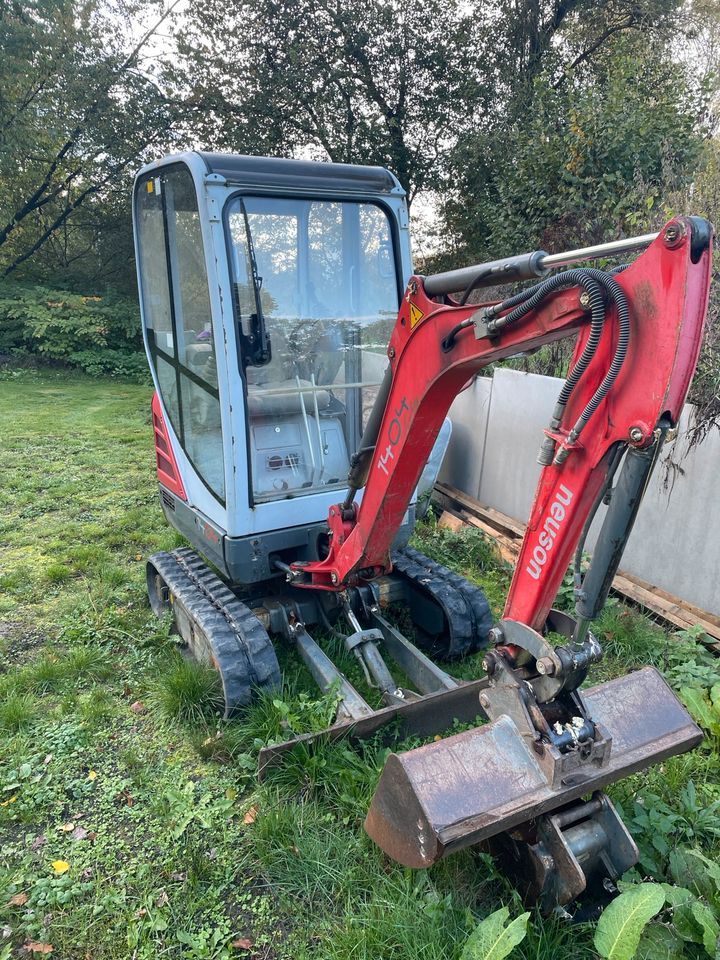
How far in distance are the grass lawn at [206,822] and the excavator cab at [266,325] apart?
82 cm

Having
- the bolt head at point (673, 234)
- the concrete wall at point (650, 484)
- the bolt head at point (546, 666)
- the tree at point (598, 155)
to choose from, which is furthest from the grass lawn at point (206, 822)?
the tree at point (598, 155)

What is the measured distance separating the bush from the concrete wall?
970 centimetres

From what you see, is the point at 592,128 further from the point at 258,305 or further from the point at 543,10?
the point at 258,305

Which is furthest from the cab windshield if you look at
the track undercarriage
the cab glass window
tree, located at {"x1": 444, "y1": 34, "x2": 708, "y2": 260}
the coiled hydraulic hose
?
tree, located at {"x1": 444, "y1": 34, "x2": 708, "y2": 260}

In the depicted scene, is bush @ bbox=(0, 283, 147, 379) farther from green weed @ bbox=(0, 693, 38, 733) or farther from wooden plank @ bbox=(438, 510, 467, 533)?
green weed @ bbox=(0, 693, 38, 733)

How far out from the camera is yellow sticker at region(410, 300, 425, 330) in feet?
8.16

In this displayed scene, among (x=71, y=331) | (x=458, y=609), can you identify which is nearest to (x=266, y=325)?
(x=458, y=609)

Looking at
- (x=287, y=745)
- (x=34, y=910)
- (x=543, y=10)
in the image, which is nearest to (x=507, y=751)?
(x=287, y=745)

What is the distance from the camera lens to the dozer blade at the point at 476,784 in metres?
1.93

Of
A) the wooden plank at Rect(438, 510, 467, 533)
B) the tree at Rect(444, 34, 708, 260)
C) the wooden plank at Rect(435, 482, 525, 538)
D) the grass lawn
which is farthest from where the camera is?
the tree at Rect(444, 34, 708, 260)

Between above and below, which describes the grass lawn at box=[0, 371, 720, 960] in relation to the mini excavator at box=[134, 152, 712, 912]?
below

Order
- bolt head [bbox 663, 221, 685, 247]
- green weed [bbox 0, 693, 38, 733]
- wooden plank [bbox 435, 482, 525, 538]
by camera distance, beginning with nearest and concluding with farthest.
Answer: bolt head [bbox 663, 221, 685, 247]
green weed [bbox 0, 693, 38, 733]
wooden plank [bbox 435, 482, 525, 538]

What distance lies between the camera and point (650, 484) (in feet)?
13.8

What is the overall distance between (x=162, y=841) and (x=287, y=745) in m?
0.59
